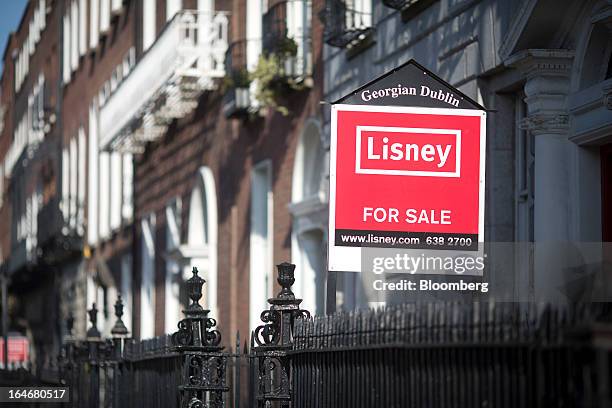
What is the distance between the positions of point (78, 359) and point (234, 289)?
7.35 meters

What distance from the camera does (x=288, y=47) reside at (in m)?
18.8

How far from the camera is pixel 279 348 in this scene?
9.50 meters

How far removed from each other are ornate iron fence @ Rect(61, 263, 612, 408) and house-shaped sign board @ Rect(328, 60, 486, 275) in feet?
1.75

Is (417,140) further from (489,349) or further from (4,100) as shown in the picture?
(4,100)

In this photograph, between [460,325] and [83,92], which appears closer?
[460,325]

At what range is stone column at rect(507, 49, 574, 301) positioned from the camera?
11422 millimetres

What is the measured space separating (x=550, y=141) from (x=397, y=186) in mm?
3105

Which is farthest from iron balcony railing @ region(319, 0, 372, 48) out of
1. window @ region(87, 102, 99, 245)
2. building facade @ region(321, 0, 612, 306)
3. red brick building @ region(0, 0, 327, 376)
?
window @ region(87, 102, 99, 245)

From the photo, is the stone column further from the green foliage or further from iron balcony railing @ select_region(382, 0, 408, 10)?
the green foliage

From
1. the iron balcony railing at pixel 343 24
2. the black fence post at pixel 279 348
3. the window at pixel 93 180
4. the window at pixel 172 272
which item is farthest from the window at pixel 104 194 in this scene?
the black fence post at pixel 279 348

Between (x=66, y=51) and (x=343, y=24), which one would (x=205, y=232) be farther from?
(x=66, y=51)

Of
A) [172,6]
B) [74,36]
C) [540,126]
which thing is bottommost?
[540,126]

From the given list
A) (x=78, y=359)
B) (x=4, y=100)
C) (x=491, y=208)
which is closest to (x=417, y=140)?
(x=491, y=208)

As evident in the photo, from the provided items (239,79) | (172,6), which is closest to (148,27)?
(172,6)
